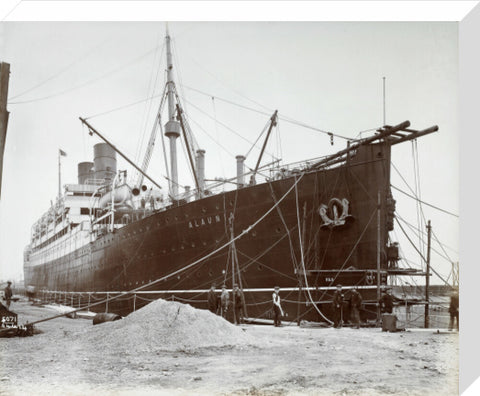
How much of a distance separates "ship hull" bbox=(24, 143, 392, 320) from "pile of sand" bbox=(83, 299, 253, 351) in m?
3.24

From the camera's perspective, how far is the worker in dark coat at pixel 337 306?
1162cm

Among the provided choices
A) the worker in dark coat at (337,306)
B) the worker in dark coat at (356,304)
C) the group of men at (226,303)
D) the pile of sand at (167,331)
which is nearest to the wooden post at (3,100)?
the pile of sand at (167,331)

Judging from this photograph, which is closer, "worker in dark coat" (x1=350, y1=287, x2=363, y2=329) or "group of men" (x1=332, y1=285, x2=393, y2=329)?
"group of men" (x1=332, y1=285, x2=393, y2=329)

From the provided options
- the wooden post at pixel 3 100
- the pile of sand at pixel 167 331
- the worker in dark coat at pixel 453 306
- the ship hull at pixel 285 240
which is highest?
the wooden post at pixel 3 100

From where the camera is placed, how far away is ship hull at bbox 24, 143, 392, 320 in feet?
42.4

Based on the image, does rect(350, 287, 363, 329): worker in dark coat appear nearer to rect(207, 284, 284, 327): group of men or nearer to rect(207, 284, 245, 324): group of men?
rect(207, 284, 284, 327): group of men

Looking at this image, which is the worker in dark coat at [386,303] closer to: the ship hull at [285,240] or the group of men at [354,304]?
the group of men at [354,304]

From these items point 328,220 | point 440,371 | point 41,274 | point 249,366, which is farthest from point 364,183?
point 41,274

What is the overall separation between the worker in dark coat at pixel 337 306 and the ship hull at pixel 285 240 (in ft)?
2.17

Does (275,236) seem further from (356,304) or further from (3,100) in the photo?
(3,100)

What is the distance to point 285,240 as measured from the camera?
13.8m

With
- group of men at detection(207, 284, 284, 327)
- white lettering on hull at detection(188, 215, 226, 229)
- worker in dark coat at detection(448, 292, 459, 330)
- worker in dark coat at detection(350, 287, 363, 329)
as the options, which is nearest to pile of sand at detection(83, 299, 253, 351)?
group of men at detection(207, 284, 284, 327)

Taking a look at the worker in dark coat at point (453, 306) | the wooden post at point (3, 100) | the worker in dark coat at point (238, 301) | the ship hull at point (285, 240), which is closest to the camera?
the wooden post at point (3, 100)

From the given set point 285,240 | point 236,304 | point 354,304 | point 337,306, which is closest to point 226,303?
point 236,304
